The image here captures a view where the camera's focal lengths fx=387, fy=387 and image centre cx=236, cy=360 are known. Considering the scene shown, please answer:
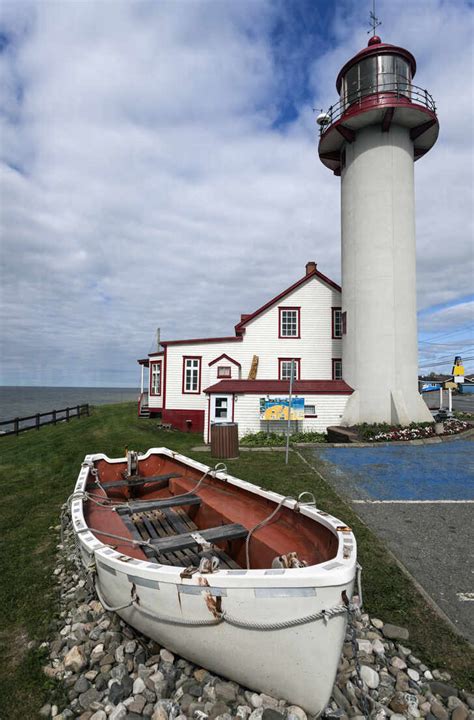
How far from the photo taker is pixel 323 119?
1983 cm

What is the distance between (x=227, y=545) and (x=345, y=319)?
15813 millimetres

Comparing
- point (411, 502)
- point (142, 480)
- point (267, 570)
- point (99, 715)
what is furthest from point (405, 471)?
point (99, 715)

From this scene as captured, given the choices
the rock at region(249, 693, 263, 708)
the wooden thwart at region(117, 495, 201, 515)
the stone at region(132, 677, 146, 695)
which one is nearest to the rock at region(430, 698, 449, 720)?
the rock at region(249, 693, 263, 708)

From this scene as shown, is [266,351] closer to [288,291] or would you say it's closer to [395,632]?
[288,291]

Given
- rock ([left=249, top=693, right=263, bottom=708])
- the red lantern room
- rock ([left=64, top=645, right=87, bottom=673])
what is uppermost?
the red lantern room

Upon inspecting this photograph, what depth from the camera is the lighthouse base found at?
1766 cm

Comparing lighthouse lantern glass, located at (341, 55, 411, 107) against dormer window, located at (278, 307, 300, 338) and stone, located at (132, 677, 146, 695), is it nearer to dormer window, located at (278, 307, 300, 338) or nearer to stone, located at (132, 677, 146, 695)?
dormer window, located at (278, 307, 300, 338)

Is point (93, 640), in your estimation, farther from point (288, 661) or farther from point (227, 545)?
point (288, 661)

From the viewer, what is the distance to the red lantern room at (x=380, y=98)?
17734mm

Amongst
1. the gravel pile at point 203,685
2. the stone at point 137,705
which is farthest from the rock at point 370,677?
the stone at point 137,705

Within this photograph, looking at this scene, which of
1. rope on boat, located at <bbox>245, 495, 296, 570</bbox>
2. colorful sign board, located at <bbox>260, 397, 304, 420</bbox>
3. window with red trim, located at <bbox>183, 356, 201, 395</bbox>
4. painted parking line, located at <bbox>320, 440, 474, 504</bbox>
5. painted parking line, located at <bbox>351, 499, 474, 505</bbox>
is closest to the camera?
rope on boat, located at <bbox>245, 495, 296, 570</bbox>

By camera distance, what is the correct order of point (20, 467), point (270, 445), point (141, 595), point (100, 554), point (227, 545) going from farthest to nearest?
point (270, 445), point (20, 467), point (227, 545), point (100, 554), point (141, 595)

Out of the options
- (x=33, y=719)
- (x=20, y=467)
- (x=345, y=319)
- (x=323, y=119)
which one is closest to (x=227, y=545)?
(x=33, y=719)

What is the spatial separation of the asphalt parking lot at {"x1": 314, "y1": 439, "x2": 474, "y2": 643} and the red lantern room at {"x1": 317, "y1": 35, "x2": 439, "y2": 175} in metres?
15.0
